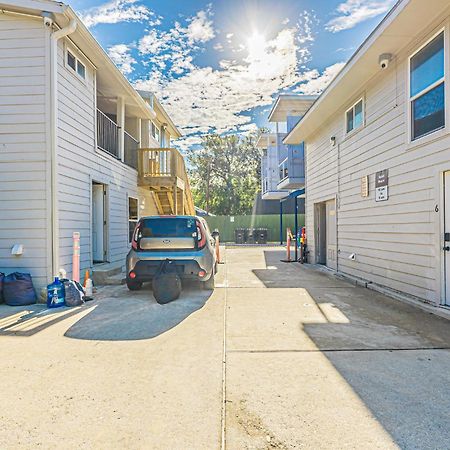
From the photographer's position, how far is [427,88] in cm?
534

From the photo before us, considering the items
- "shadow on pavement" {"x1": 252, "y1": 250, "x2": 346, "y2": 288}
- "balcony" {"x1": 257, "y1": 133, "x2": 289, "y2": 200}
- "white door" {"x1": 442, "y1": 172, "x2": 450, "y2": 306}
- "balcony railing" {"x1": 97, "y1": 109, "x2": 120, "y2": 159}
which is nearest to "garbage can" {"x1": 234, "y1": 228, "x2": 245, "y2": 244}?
"balcony" {"x1": 257, "y1": 133, "x2": 289, "y2": 200}

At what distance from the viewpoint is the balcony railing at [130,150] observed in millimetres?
10901

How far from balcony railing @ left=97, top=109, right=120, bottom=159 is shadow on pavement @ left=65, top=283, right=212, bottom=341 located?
4.35 m

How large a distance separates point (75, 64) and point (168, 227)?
4.13m

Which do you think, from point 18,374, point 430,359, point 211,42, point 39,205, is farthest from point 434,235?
point 211,42

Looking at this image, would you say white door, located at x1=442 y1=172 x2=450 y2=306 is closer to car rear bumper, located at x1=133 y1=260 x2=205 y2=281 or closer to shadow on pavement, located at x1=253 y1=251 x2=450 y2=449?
shadow on pavement, located at x1=253 y1=251 x2=450 y2=449

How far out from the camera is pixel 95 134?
322 inches

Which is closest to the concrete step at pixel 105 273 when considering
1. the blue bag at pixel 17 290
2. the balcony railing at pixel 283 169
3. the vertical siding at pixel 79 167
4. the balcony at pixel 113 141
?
the vertical siding at pixel 79 167

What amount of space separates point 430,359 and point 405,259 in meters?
2.95

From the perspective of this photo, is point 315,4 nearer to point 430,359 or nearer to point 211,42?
point 211,42

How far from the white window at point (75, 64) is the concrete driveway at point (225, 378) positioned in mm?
4954

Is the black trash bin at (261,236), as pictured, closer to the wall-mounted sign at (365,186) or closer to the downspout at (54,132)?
the wall-mounted sign at (365,186)

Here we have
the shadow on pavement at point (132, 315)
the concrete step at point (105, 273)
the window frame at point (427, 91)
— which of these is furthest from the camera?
the concrete step at point (105, 273)

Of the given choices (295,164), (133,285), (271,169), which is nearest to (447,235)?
(133,285)
